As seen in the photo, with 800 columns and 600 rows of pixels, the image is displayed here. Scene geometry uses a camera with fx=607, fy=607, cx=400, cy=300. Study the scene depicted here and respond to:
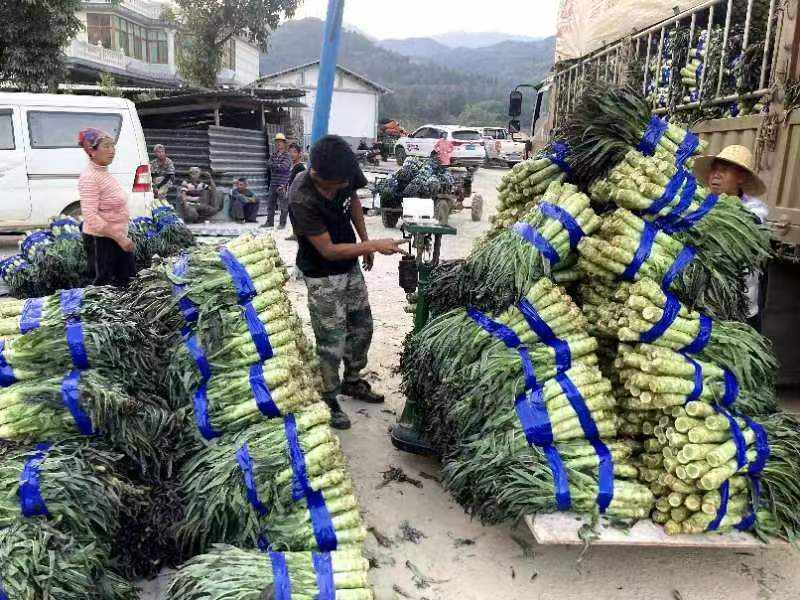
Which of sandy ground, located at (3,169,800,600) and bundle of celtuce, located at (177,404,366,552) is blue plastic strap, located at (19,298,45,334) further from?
sandy ground, located at (3,169,800,600)

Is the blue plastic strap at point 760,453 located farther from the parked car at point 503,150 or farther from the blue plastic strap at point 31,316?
the parked car at point 503,150

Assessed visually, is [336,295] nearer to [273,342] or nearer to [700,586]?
[273,342]

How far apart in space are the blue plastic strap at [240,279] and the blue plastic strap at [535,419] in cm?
156

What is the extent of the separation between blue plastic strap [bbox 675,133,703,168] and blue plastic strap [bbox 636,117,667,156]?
0.13 m

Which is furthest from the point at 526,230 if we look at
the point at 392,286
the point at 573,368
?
the point at 392,286

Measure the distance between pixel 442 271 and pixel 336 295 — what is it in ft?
2.62

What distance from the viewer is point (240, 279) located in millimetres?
3295

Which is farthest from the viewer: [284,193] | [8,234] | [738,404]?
[284,193]

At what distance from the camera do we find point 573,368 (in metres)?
3.29

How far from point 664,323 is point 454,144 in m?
24.7

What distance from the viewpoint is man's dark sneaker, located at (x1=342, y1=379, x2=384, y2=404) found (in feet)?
16.8

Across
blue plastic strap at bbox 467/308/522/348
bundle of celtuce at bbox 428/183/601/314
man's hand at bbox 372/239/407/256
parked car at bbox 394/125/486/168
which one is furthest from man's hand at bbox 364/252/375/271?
parked car at bbox 394/125/486/168

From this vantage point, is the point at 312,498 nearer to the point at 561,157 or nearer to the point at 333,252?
the point at 333,252

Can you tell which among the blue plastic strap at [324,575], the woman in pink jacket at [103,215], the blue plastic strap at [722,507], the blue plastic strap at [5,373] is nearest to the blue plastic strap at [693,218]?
the blue plastic strap at [722,507]
